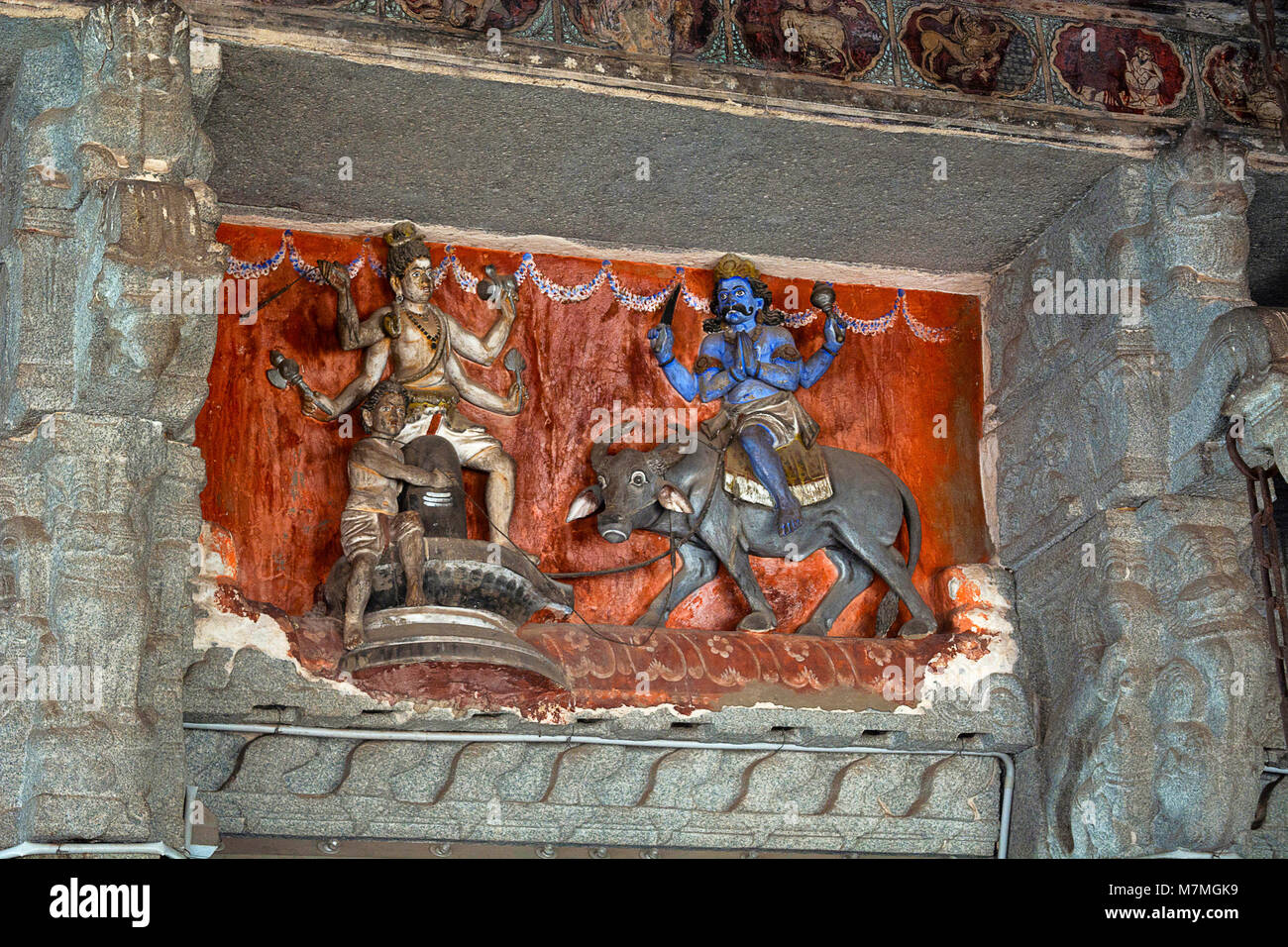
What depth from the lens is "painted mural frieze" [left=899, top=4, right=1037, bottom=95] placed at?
7.09m

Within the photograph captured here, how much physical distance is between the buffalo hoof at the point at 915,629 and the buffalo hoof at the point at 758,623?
0.55 meters

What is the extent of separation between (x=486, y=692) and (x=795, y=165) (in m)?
2.31

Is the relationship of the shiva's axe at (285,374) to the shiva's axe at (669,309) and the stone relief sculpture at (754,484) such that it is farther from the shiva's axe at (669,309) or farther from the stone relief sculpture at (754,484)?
the shiva's axe at (669,309)

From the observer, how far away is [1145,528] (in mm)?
6996

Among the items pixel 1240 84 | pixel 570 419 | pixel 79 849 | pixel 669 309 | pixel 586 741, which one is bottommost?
pixel 79 849

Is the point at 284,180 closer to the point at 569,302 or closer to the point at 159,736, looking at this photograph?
the point at 569,302

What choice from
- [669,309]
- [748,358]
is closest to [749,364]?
[748,358]

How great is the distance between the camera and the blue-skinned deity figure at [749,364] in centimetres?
748

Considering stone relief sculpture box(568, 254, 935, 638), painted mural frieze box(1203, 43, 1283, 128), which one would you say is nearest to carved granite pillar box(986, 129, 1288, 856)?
painted mural frieze box(1203, 43, 1283, 128)

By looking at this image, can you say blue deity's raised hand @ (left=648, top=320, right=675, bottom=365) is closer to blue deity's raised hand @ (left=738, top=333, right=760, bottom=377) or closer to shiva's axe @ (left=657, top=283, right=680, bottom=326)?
shiva's axe @ (left=657, top=283, right=680, bottom=326)

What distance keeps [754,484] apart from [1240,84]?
8.24 feet

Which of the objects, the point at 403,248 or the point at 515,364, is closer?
the point at 403,248

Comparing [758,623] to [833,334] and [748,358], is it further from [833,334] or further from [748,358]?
[833,334]

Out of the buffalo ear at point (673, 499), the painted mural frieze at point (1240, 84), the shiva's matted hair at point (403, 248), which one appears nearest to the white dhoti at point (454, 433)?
the shiva's matted hair at point (403, 248)
